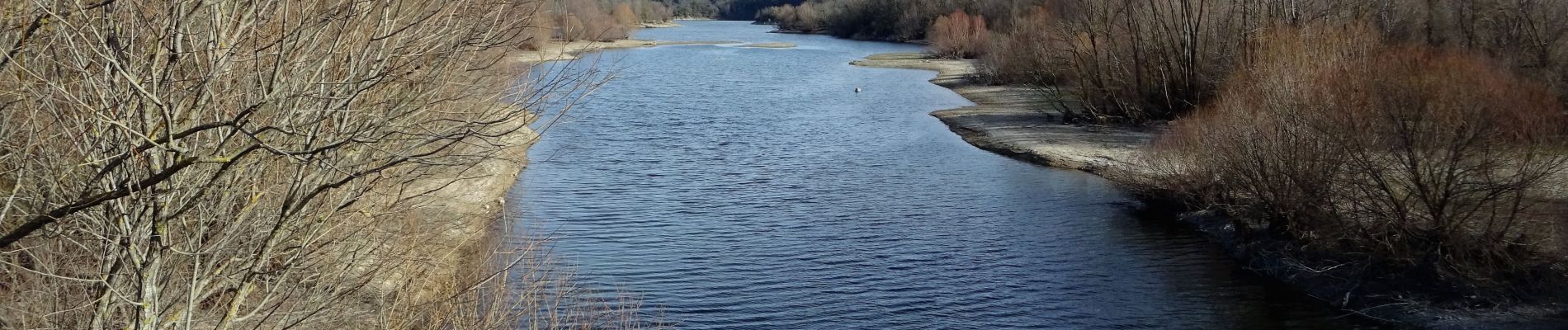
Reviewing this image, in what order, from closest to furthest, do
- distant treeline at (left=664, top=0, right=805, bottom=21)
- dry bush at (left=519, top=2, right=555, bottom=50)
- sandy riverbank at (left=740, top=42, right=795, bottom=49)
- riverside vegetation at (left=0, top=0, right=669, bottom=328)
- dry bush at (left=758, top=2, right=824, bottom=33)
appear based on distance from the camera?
riverside vegetation at (left=0, top=0, right=669, bottom=328)
dry bush at (left=519, top=2, right=555, bottom=50)
sandy riverbank at (left=740, top=42, right=795, bottom=49)
dry bush at (left=758, top=2, right=824, bottom=33)
distant treeline at (left=664, top=0, right=805, bottom=21)

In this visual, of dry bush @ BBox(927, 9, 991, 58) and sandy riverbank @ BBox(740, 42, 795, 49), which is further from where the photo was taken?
sandy riverbank @ BBox(740, 42, 795, 49)

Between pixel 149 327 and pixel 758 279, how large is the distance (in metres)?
10.9

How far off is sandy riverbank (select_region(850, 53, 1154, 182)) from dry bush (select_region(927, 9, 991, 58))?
843 inches

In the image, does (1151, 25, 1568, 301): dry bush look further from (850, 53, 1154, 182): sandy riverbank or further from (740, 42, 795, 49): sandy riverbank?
(740, 42, 795, 49): sandy riverbank

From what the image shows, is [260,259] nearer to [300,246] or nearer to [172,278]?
[300,246]

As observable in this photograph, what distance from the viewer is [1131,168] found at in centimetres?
2380

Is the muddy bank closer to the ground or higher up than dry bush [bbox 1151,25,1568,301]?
closer to the ground

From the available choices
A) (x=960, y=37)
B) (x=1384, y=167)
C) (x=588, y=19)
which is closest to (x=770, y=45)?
(x=960, y=37)

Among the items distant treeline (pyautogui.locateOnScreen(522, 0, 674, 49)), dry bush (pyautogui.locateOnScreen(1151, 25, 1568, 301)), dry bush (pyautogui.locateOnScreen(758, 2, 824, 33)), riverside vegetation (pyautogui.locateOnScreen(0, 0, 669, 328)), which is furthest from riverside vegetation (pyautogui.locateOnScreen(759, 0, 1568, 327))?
dry bush (pyautogui.locateOnScreen(758, 2, 824, 33))

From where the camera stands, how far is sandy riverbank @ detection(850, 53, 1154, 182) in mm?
28453

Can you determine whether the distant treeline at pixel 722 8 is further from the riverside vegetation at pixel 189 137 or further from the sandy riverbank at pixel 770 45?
the riverside vegetation at pixel 189 137

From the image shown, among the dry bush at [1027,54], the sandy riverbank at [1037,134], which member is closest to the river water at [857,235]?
the sandy riverbank at [1037,134]

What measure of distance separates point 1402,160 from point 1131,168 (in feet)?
24.1

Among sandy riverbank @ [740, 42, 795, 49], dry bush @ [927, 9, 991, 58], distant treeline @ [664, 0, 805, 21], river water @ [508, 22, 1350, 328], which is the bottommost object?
river water @ [508, 22, 1350, 328]
